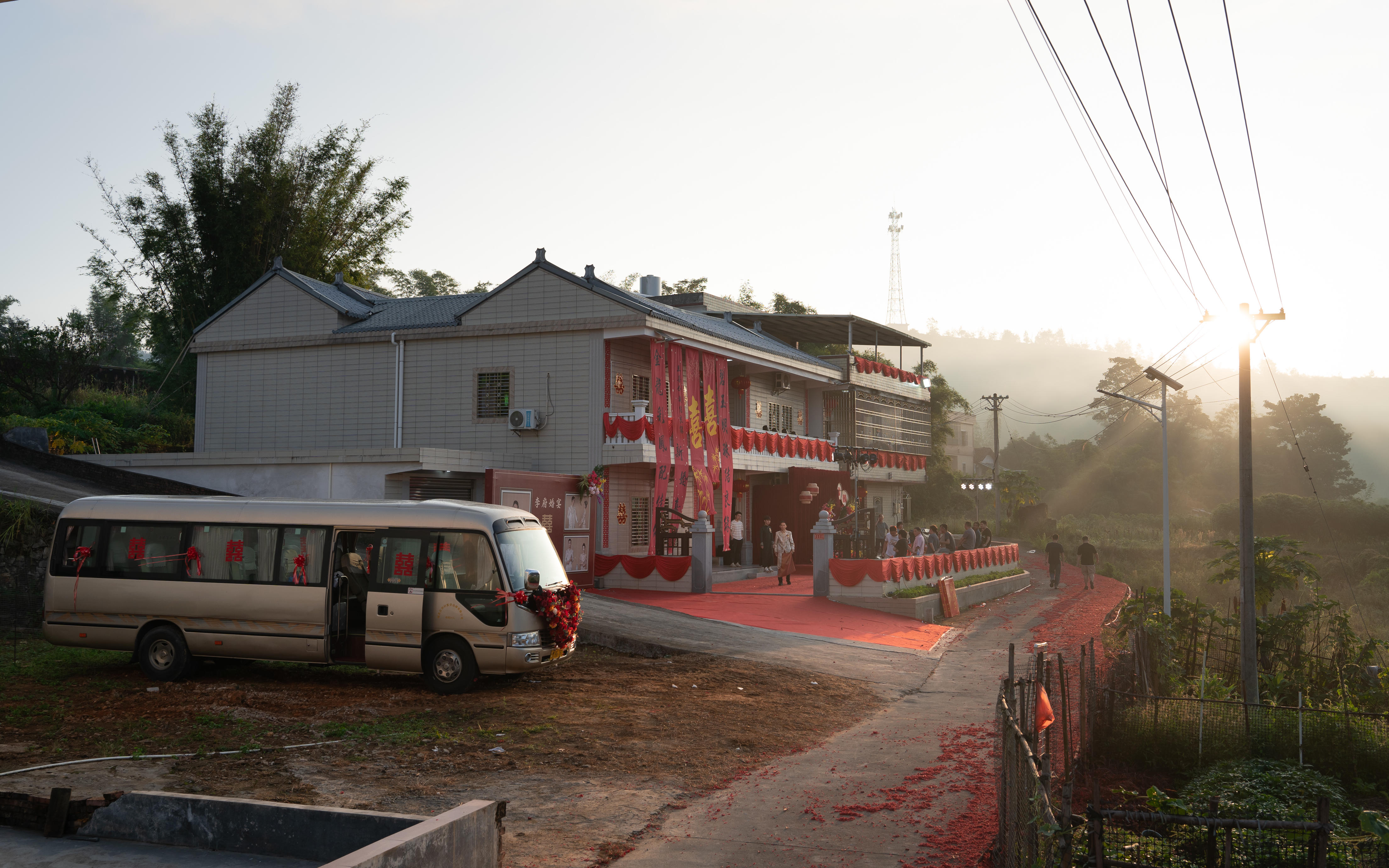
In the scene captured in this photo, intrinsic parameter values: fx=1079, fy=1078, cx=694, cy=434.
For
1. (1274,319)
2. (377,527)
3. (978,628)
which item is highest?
(1274,319)

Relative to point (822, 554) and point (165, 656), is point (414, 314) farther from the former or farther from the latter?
point (165, 656)

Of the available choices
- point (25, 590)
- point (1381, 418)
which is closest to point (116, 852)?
point (25, 590)

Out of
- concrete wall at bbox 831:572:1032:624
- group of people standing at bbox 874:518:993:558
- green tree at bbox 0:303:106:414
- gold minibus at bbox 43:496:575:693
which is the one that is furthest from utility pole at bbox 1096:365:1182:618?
green tree at bbox 0:303:106:414

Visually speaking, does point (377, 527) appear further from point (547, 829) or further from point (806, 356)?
point (806, 356)

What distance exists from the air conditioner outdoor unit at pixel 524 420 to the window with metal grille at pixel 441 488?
8.21 feet

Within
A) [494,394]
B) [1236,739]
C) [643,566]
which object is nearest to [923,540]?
[643,566]

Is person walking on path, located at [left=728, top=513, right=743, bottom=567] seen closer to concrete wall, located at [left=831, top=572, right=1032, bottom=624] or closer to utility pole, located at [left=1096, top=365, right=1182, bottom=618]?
concrete wall, located at [left=831, top=572, right=1032, bottom=624]

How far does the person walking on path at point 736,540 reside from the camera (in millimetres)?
31953

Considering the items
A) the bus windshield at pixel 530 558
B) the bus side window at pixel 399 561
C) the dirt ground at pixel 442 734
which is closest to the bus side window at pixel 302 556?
the bus side window at pixel 399 561

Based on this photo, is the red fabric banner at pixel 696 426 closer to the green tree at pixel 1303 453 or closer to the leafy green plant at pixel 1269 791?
the leafy green plant at pixel 1269 791

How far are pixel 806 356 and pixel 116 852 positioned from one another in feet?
121

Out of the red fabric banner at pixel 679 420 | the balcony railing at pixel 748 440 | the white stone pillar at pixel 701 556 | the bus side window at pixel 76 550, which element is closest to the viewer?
the bus side window at pixel 76 550

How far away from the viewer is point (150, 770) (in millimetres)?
9367

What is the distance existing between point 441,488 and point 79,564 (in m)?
10.9
